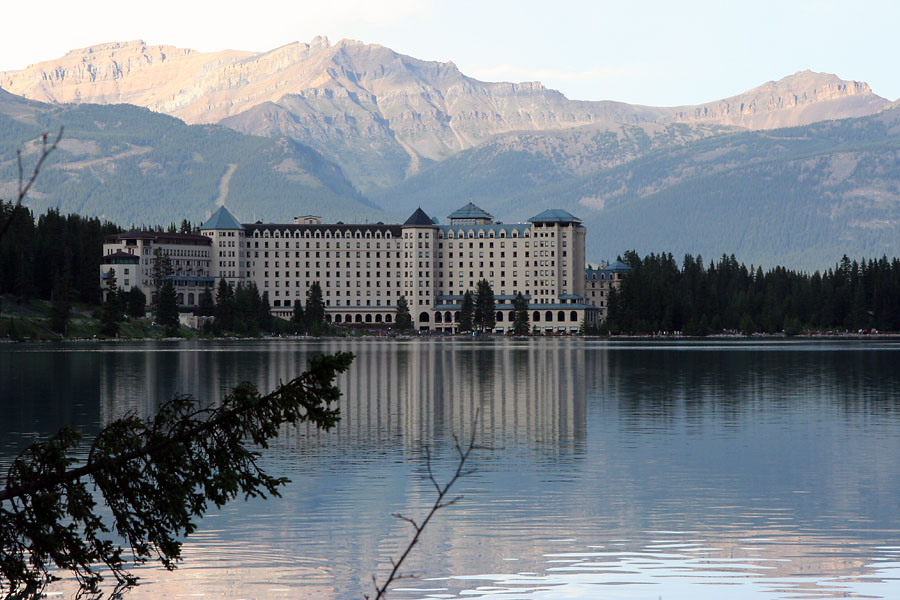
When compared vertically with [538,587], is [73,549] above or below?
above

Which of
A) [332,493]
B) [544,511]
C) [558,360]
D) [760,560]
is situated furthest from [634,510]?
[558,360]

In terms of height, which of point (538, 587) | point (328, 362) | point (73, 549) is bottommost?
point (538, 587)

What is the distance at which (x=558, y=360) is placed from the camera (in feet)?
548

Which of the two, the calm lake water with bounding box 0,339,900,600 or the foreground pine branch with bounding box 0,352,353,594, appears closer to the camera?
the foreground pine branch with bounding box 0,352,353,594

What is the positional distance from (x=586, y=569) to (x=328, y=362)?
44.6ft

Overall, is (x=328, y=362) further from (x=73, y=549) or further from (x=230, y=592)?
(x=230, y=592)

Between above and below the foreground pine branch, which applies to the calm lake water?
below

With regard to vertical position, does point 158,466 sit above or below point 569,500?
above

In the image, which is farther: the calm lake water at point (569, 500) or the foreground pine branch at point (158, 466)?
the calm lake water at point (569, 500)

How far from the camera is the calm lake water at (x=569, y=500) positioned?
32.1m

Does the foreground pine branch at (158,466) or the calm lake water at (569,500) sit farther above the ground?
the foreground pine branch at (158,466)

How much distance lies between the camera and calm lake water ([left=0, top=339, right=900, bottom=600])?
32094 mm

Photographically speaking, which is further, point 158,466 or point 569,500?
point 569,500

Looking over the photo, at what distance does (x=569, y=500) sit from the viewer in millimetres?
43250
